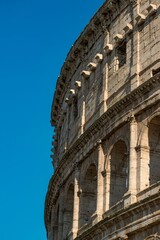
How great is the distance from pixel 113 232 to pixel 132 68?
6900mm

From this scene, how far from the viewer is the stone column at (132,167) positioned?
23266 mm

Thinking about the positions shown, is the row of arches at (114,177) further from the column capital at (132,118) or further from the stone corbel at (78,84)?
the stone corbel at (78,84)

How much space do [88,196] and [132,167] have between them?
4342 millimetres

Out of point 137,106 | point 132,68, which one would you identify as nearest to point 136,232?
point 137,106

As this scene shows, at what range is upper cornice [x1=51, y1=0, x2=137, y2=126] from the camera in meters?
29.3

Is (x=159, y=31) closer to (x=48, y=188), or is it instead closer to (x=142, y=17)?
(x=142, y=17)

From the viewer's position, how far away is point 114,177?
85.0 feet

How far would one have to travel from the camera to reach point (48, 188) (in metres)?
34.0

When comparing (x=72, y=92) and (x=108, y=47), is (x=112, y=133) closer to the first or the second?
(x=108, y=47)

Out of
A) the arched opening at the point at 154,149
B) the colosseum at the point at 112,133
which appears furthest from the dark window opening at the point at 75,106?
the arched opening at the point at 154,149

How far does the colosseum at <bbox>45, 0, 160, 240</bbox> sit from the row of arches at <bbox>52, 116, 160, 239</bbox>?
0.04 m

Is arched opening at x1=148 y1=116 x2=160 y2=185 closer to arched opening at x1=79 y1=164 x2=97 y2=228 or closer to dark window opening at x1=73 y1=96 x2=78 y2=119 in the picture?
arched opening at x1=79 y1=164 x2=97 y2=228

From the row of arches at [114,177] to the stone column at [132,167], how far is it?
135 millimetres

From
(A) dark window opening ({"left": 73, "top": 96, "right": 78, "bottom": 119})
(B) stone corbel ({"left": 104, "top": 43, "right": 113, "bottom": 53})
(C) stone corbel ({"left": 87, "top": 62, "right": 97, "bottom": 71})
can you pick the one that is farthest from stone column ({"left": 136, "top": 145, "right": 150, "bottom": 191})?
(A) dark window opening ({"left": 73, "top": 96, "right": 78, "bottom": 119})
